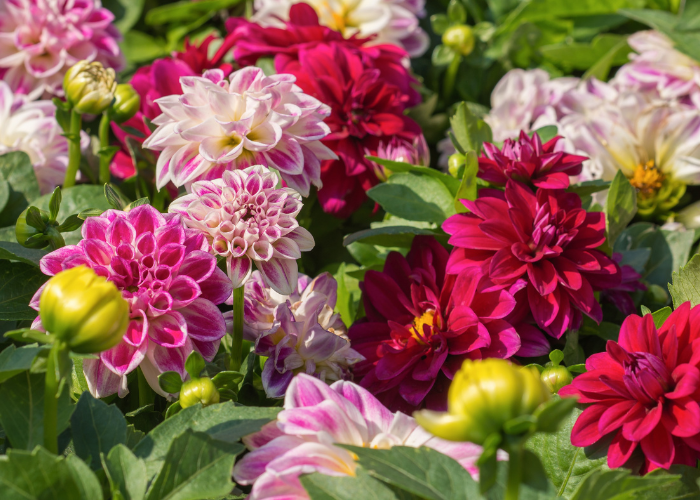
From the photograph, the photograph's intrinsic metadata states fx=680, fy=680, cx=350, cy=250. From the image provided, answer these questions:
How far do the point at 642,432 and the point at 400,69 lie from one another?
53cm

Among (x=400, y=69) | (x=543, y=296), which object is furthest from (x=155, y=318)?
(x=400, y=69)

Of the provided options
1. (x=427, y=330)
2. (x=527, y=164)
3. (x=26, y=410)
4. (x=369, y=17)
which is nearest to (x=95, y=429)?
(x=26, y=410)

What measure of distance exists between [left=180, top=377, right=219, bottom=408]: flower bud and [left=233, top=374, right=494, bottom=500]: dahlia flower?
4 centimetres

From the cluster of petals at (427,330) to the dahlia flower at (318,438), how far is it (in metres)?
0.10

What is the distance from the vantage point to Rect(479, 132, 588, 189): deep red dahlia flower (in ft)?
1.95

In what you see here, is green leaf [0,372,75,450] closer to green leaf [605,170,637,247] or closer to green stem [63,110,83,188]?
green stem [63,110,83,188]

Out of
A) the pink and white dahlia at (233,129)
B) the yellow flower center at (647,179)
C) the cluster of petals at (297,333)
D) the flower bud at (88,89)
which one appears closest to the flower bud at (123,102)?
the flower bud at (88,89)

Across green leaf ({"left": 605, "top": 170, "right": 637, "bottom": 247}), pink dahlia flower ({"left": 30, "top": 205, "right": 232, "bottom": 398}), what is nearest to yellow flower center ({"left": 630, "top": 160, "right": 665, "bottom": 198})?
green leaf ({"left": 605, "top": 170, "right": 637, "bottom": 247})

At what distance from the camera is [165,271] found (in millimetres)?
463

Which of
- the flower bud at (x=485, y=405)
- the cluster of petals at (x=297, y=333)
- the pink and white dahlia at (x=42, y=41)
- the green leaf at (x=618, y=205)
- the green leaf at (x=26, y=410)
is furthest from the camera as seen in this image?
the pink and white dahlia at (x=42, y=41)

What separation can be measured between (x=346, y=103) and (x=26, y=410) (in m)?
0.44

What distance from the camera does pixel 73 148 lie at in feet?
2.25

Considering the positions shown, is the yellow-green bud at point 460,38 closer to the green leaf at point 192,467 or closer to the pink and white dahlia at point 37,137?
the pink and white dahlia at point 37,137

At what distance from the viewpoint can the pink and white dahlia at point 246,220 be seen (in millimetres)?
480
